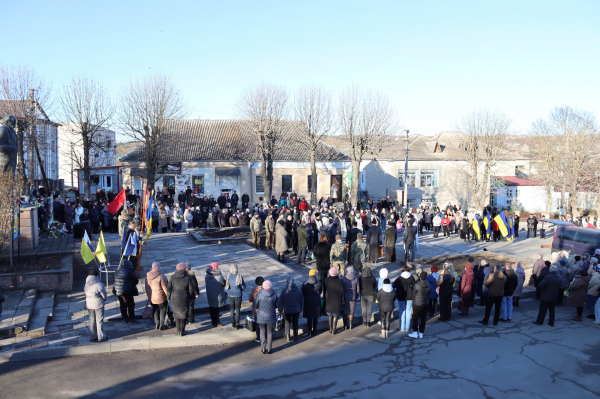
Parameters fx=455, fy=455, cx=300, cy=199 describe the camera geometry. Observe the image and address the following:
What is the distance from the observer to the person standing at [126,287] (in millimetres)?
9359

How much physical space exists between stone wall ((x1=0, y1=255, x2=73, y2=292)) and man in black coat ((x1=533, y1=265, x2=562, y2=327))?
36.9 feet

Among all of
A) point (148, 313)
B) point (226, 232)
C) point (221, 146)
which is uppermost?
point (221, 146)

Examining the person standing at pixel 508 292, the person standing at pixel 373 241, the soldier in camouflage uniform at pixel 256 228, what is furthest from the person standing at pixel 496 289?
the soldier in camouflage uniform at pixel 256 228

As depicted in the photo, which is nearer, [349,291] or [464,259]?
[349,291]

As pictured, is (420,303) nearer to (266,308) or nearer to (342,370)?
(342,370)

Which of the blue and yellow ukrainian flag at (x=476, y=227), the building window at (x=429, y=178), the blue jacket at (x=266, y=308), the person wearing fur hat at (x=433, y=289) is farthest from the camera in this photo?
the building window at (x=429, y=178)

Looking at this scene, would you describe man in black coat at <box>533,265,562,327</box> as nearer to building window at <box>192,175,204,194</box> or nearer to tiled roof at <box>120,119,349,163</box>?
tiled roof at <box>120,119,349,163</box>

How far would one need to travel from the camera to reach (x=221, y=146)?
123 feet

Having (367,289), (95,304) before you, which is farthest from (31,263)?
(367,289)

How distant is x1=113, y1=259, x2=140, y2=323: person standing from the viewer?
30.7 ft

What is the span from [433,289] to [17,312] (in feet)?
30.0

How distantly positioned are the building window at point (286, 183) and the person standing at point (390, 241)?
20883mm

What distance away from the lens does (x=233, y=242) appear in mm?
19094

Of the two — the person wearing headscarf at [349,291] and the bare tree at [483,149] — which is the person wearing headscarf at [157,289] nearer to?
the person wearing headscarf at [349,291]
